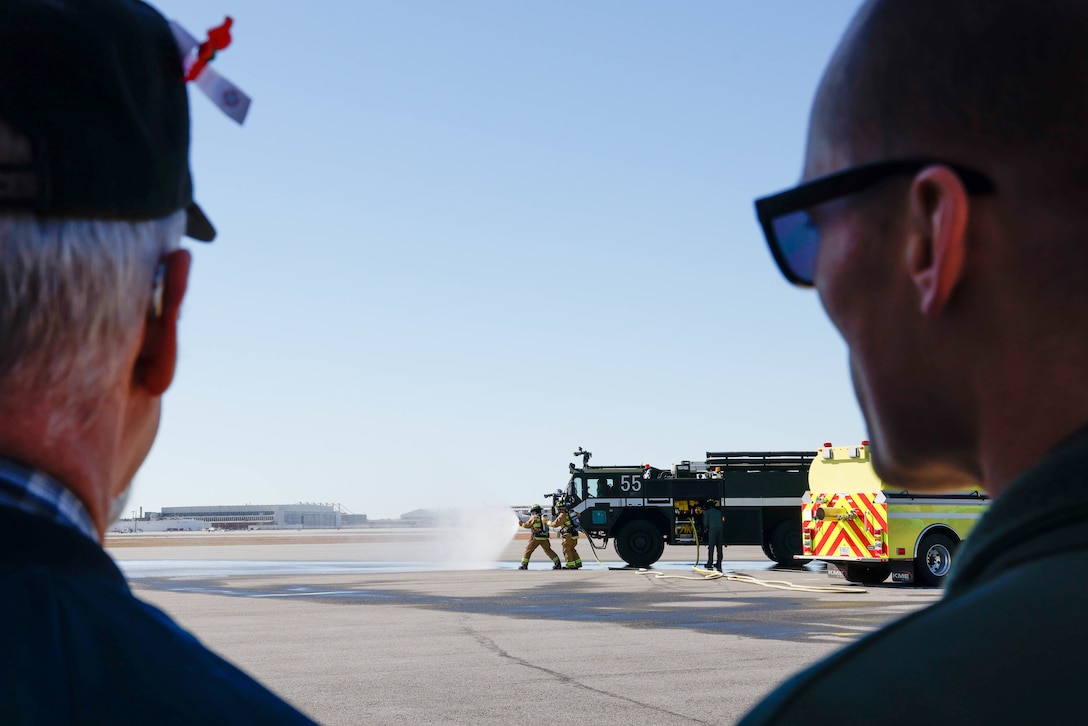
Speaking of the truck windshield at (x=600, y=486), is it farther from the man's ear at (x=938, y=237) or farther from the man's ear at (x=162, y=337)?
the man's ear at (x=938, y=237)

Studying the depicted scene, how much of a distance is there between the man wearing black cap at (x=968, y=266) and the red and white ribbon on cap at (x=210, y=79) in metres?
0.68

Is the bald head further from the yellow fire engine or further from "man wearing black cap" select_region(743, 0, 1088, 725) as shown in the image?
the yellow fire engine

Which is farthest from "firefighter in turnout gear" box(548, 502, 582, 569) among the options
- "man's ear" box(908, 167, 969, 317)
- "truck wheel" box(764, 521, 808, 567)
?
"man's ear" box(908, 167, 969, 317)

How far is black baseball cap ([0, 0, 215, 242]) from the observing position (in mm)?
1181

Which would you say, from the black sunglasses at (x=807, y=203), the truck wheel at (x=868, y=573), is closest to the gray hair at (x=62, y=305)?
the black sunglasses at (x=807, y=203)

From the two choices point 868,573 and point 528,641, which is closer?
point 528,641

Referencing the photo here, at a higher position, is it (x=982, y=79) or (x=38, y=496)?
(x=982, y=79)

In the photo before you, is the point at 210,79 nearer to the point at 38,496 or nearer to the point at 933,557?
the point at 38,496

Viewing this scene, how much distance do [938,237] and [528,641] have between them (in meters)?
10.7

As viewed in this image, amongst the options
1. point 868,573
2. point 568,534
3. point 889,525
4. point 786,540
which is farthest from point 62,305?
point 786,540

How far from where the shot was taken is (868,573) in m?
21.2

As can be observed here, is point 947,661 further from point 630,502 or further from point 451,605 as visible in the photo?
point 630,502

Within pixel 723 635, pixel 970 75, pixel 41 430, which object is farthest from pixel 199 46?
pixel 723 635

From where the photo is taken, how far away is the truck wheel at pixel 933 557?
63.6 ft
